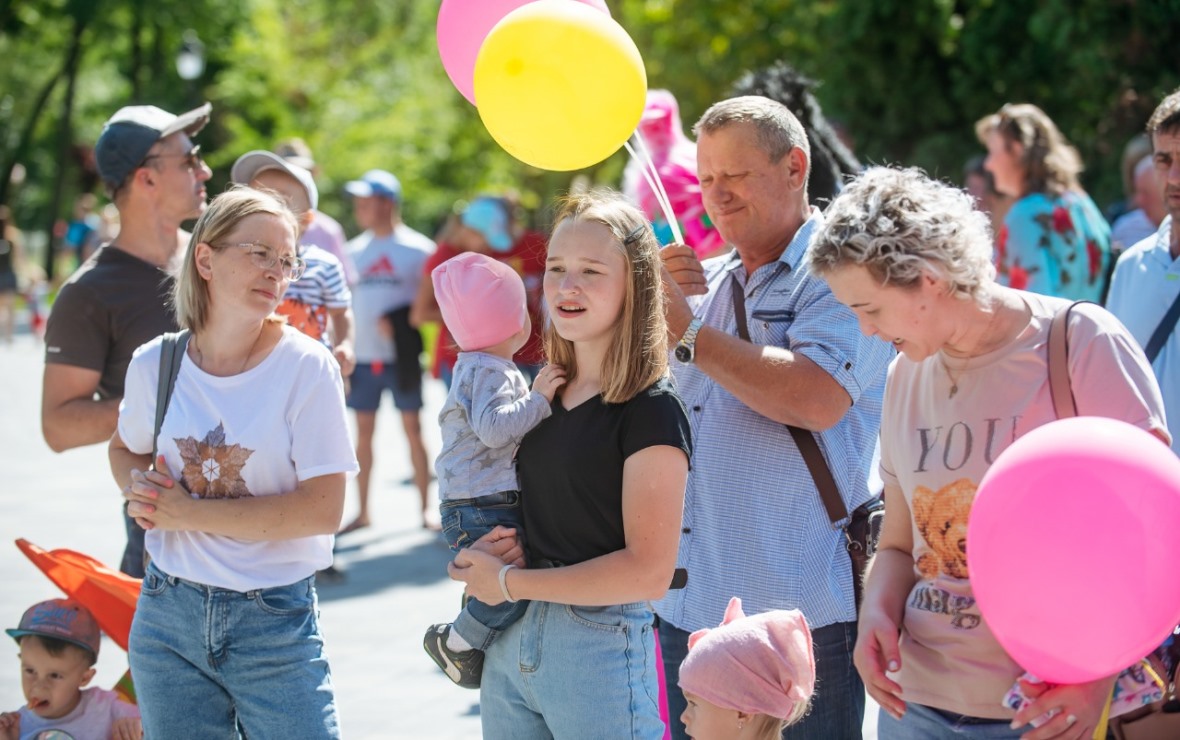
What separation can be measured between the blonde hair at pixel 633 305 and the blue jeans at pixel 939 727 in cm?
94

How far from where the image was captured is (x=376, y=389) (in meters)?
9.28

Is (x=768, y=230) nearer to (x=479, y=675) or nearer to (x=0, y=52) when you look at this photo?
(x=479, y=675)

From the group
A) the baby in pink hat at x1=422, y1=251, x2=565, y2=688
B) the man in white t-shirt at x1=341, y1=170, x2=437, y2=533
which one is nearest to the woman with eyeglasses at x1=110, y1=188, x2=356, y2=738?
the baby in pink hat at x1=422, y1=251, x2=565, y2=688

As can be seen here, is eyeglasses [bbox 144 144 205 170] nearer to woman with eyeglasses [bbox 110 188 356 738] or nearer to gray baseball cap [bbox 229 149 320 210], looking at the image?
gray baseball cap [bbox 229 149 320 210]

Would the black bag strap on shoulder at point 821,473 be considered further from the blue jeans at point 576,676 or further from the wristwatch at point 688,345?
the blue jeans at point 576,676

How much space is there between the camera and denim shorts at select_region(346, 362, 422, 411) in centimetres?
924

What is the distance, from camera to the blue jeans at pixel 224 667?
3.37 metres

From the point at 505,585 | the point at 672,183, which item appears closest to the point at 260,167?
the point at 672,183

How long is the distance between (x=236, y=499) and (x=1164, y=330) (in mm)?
2927

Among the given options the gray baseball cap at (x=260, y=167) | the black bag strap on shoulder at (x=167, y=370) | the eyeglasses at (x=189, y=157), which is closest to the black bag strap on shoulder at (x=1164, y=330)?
the black bag strap on shoulder at (x=167, y=370)

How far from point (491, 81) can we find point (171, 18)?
35537 millimetres

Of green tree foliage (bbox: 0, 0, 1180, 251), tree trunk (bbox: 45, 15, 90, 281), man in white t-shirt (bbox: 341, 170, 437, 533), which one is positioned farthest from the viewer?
tree trunk (bbox: 45, 15, 90, 281)

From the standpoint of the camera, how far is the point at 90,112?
134 feet

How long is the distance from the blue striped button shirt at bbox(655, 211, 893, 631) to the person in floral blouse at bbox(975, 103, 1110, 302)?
2953 mm
